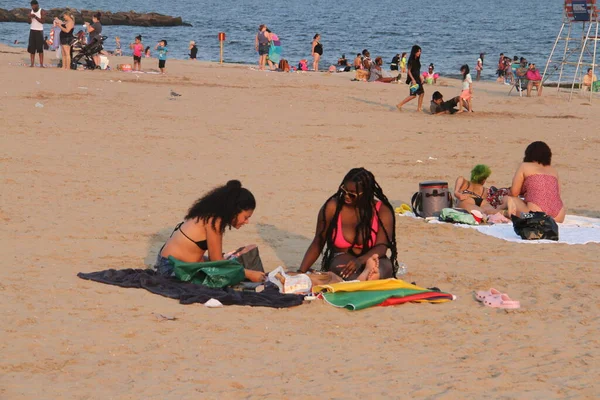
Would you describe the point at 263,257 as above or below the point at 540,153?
below

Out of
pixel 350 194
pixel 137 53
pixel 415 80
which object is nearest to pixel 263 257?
pixel 350 194

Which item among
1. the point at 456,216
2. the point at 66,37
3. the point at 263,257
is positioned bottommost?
the point at 263,257

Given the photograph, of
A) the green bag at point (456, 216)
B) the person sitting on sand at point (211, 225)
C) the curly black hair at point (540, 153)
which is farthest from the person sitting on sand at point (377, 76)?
the person sitting on sand at point (211, 225)

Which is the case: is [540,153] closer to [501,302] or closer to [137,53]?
[501,302]

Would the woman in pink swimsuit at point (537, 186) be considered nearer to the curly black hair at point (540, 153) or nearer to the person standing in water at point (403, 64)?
the curly black hair at point (540, 153)

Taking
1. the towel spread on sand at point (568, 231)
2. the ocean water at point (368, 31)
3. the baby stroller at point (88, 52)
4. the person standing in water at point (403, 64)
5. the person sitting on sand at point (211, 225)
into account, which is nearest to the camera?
the person sitting on sand at point (211, 225)

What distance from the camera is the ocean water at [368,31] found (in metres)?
46.1

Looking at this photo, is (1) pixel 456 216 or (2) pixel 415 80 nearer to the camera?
(1) pixel 456 216

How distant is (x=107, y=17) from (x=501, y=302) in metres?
57.9

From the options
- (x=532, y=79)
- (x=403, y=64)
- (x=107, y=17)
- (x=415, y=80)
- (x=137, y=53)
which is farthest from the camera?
(x=107, y=17)

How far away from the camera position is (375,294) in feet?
22.8

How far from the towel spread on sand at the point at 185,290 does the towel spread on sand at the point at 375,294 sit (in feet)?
0.83

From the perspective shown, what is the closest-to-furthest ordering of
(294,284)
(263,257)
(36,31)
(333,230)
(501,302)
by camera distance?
1. (501,302)
2. (294,284)
3. (333,230)
4. (263,257)
5. (36,31)

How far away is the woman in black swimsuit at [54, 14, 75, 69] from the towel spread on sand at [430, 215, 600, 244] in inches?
603
